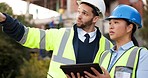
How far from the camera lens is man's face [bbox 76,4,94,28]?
3.40 metres

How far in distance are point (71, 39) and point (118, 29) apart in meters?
0.45

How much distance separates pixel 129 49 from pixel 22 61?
428 inches

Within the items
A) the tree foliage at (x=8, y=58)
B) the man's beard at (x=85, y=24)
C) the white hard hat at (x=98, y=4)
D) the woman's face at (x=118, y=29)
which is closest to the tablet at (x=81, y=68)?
the woman's face at (x=118, y=29)

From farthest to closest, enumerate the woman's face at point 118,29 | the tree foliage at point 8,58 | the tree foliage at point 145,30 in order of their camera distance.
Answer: the tree foliage at point 145,30 → the tree foliage at point 8,58 → the woman's face at point 118,29

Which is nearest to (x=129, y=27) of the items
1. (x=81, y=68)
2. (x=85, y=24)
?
(x=85, y=24)

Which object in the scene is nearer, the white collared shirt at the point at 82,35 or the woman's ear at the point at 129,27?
the woman's ear at the point at 129,27

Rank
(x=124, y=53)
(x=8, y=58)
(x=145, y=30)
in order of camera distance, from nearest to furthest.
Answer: (x=124, y=53) < (x=8, y=58) < (x=145, y=30)

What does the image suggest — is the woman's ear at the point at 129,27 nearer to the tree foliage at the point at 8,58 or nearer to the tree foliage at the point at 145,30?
the tree foliage at the point at 8,58

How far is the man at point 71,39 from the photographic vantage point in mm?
3350

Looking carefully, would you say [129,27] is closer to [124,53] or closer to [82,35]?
[124,53]

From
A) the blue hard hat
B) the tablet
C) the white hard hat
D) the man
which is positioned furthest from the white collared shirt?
the tablet

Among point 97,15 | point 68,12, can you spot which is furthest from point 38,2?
point 97,15

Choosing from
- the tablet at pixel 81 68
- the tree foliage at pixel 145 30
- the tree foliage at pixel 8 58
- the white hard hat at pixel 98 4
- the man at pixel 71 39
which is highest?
the white hard hat at pixel 98 4

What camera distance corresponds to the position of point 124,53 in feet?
9.96
